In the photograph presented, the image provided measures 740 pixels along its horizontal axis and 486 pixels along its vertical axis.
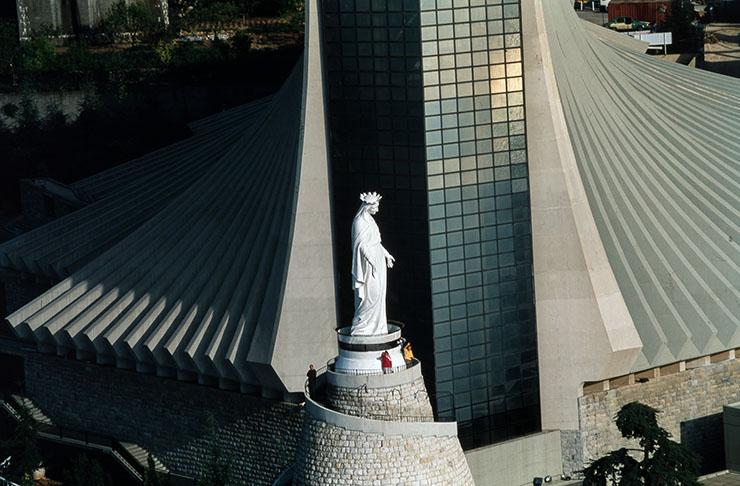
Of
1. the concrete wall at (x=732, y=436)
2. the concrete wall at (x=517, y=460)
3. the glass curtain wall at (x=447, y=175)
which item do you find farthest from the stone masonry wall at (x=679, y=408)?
the glass curtain wall at (x=447, y=175)

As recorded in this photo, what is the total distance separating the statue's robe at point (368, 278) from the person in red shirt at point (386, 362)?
50 centimetres

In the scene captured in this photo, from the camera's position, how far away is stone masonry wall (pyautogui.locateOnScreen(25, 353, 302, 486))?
40531mm

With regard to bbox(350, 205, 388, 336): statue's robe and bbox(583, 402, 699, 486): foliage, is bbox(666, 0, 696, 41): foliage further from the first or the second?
bbox(350, 205, 388, 336): statue's robe

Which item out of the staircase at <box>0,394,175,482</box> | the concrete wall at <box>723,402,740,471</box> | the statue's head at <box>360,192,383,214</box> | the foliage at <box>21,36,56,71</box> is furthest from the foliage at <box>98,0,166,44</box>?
the statue's head at <box>360,192,383,214</box>

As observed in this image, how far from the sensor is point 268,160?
41531 mm

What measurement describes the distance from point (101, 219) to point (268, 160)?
709cm

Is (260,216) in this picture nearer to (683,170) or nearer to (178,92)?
(683,170)

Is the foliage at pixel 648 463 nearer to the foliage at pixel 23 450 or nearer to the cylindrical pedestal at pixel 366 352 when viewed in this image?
the cylindrical pedestal at pixel 366 352

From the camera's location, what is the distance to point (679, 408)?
41.9m

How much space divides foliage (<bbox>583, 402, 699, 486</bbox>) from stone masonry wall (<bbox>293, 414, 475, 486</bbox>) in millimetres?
6264

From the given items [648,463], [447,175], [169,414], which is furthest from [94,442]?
[648,463]

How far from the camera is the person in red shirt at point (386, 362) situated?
2931 centimetres

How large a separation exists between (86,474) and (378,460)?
578 inches

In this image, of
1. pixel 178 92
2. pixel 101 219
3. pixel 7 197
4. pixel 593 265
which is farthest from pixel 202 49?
pixel 593 265
